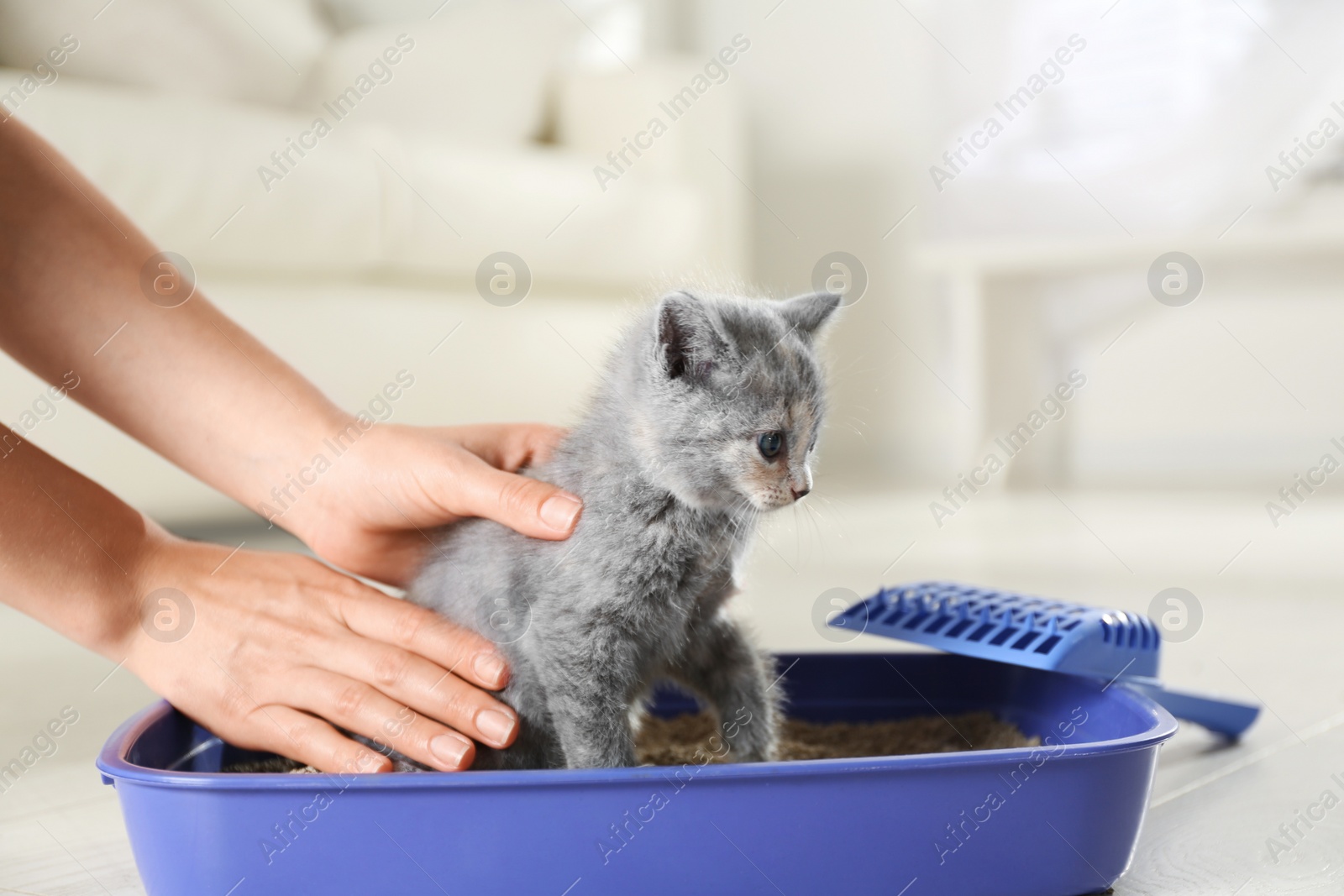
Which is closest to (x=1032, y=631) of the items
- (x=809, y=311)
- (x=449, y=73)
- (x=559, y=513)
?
(x=809, y=311)

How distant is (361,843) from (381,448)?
409 millimetres

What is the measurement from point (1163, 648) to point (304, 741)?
4.22 ft

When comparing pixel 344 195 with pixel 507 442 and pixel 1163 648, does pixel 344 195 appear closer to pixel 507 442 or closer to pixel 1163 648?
pixel 507 442

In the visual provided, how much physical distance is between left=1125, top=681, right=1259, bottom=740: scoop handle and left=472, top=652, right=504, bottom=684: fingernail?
730 millimetres

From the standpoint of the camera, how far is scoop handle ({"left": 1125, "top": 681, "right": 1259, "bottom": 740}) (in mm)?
1285

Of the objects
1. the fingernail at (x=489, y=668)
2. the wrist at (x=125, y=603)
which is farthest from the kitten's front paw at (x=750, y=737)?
the wrist at (x=125, y=603)

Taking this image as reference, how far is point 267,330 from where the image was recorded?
2.41 metres

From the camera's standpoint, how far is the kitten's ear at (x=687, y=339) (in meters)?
0.95

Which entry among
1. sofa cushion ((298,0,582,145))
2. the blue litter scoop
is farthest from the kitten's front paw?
sofa cushion ((298,0,582,145))

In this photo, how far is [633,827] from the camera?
81 centimetres

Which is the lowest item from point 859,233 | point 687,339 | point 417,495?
point 417,495

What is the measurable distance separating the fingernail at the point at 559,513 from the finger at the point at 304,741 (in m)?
0.24

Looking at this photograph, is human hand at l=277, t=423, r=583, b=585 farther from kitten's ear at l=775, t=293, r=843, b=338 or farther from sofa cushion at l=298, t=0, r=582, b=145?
sofa cushion at l=298, t=0, r=582, b=145

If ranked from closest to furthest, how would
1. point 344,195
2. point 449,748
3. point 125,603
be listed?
point 449,748 < point 125,603 < point 344,195
